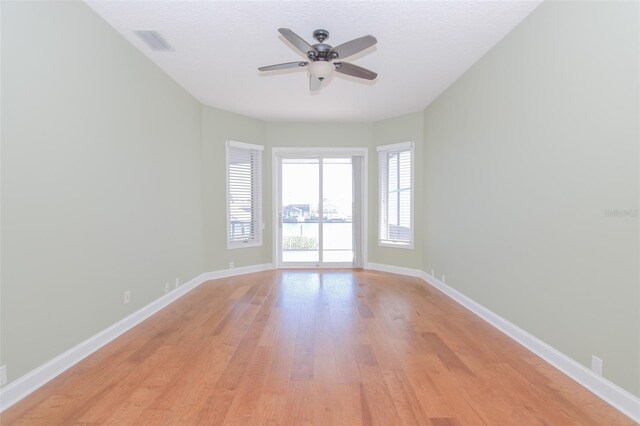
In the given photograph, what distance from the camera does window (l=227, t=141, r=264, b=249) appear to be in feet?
18.6

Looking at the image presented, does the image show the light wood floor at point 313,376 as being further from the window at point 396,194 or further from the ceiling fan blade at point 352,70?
the ceiling fan blade at point 352,70

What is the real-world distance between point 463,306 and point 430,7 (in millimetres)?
3248

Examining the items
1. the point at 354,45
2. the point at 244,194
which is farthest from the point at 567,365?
the point at 244,194

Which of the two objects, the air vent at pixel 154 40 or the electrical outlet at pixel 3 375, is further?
the air vent at pixel 154 40

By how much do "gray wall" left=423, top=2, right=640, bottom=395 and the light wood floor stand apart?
1.38 feet

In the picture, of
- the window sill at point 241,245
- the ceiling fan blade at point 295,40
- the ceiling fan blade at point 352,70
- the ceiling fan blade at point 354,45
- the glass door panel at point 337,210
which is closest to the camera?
the ceiling fan blade at point 295,40

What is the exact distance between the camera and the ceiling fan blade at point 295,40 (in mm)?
2468

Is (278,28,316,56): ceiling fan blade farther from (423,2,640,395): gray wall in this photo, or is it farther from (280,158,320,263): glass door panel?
(280,158,320,263): glass door panel

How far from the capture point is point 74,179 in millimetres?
2514

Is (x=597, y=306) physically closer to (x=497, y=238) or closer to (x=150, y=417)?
(x=497, y=238)

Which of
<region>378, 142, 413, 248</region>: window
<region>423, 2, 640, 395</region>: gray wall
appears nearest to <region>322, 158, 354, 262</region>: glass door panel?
<region>378, 142, 413, 248</region>: window

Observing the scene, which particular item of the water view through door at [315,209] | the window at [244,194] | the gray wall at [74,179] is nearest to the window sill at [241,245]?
the window at [244,194]

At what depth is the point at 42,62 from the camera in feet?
7.31

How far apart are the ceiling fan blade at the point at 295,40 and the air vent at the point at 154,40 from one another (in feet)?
4.71
